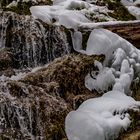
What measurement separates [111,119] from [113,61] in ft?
6.68

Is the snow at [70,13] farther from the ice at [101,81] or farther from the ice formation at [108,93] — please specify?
the ice at [101,81]

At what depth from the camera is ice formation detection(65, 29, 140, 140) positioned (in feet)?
21.1

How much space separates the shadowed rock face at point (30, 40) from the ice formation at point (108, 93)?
63 centimetres

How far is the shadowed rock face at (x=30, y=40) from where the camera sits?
879 centimetres

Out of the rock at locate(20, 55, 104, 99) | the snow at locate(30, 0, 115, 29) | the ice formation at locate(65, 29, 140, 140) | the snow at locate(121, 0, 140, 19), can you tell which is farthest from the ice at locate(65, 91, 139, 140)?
the snow at locate(121, 0, 140, 19)

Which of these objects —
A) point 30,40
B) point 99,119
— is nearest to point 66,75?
point 30,40

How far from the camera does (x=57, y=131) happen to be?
6.82 metres

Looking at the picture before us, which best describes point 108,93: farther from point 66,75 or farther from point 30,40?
point 30,40

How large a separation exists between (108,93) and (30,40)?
79.3 inches

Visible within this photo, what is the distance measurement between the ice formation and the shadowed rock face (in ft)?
2.07

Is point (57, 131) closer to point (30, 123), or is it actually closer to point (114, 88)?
point (30, 123)

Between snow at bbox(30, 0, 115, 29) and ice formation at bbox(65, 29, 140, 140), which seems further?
snow at bbox(30, 0, 115, 29)

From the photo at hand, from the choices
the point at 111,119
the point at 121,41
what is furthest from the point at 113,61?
the point at 111,119

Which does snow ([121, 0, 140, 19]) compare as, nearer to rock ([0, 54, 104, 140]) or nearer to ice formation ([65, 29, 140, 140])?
ice formation ([65, 29, 140, 140])
